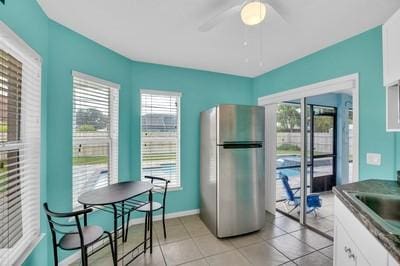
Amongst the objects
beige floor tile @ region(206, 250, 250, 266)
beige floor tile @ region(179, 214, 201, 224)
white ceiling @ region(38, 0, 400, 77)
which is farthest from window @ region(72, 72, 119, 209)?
beige floor tile @ region(206, 250, 250, 266)

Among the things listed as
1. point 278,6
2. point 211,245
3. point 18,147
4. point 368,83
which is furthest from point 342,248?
point 18,147

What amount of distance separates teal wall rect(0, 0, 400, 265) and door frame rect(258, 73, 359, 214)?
62mm

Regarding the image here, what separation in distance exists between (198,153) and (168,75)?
4.73 feet

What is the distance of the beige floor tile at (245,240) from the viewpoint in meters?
2.46

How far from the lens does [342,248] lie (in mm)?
1369

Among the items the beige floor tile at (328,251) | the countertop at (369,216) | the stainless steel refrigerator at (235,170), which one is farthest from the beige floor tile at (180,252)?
the countertop at (369,216)

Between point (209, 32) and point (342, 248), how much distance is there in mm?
2326

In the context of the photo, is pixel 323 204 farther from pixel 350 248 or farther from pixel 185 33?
pixel 185 33

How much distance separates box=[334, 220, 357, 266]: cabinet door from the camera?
1.22m

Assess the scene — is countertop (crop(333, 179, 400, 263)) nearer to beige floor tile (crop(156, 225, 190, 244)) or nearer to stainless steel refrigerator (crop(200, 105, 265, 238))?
stainless steel refrigerator (crop(200, 105, 265, 238))

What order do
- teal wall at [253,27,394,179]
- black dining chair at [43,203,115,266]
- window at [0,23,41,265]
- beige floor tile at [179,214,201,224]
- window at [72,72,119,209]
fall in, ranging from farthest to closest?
beige floor tile at [179,214,201,224] → window at [72,72,119,209] → teal wall at [253,27,394,179] → black dining chair at [43,203,115,266] → window at [0,23,41,265]

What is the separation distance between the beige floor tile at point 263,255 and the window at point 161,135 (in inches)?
57.2

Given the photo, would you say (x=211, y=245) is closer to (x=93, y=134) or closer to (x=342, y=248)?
(x=342, y=248)

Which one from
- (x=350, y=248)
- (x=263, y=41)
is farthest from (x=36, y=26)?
Answer: (x=350, y=248)
